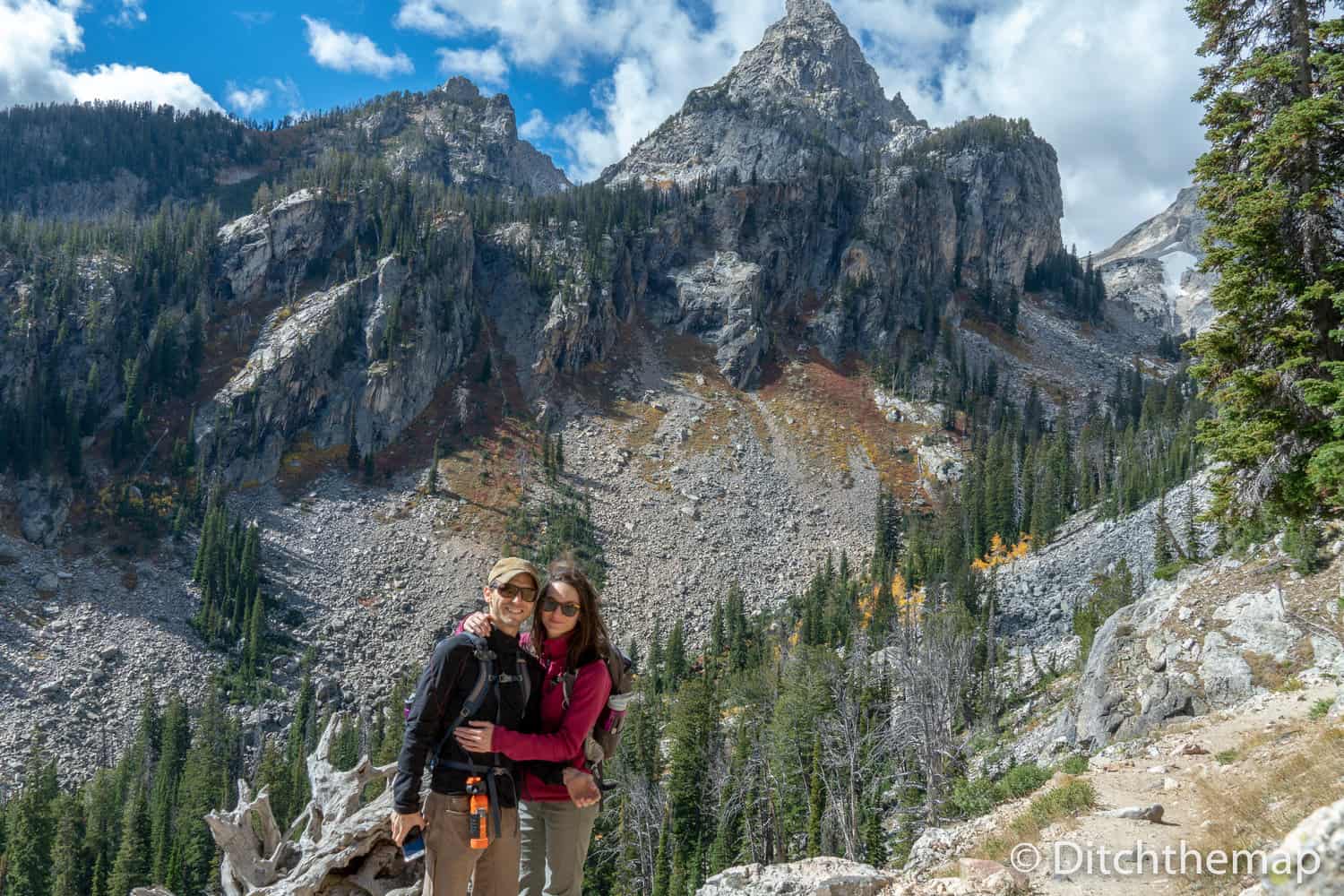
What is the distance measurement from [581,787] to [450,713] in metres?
1.10

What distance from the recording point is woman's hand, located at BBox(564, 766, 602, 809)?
17.3 feet

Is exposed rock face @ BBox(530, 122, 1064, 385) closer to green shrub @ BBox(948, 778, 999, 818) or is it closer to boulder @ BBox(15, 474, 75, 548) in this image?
boulder @ BBox(15, 474, 75, 548)

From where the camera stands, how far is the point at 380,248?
118250 mm

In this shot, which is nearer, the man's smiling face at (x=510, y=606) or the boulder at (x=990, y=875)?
the man's smiling face at (x=510, y=606)

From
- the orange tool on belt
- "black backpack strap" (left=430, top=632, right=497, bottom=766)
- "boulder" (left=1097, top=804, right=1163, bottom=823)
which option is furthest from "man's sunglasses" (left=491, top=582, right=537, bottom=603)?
"boulder" (left=1097, top=804, right=1163, bottom=823)

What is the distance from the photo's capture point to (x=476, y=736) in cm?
496

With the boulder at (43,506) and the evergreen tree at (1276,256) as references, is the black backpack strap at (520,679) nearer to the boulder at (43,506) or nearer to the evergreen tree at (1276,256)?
the evergreen tree at (1276,256)

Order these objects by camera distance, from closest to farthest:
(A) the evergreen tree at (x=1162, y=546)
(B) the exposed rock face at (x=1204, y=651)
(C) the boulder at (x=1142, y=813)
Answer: (C) the boulder at (x=1142, y=813), (B) the exposed rock face at (x=1204, y=651), (A) the evergreen tree at (x=1162, y=546)

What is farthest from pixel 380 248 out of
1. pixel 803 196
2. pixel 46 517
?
pixel 803 196

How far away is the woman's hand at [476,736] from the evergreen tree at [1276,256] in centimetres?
1159

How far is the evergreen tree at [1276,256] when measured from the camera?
11.1 metres

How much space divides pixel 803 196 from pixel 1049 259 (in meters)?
71.6

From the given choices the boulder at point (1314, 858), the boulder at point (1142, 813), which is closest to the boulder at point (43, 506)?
the boulder at point (1142, 813)

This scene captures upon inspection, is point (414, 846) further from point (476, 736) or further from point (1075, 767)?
point (1075, 767)
